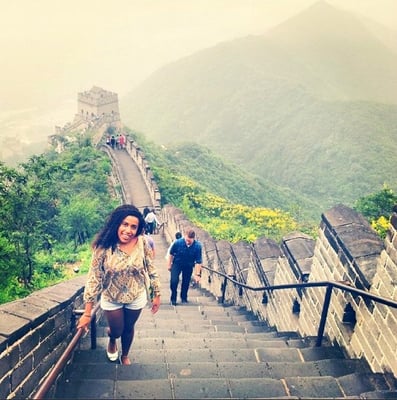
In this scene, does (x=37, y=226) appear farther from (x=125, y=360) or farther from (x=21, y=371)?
(x=21, y=371)

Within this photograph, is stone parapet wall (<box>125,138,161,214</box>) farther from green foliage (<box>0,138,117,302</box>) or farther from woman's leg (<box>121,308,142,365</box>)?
woman's leg (<box>121,308,142,365</box>)

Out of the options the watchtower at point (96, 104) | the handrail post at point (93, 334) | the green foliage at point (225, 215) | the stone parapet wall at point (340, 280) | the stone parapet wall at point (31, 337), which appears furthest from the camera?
the watchtower at point (96, 104)

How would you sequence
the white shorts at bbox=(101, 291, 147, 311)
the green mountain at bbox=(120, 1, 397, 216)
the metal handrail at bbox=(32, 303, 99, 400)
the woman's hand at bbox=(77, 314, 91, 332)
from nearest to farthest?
the metal handrail at bbox=(32, 303, 99, 400), the woman's hand at bbox=(77, 314, 91, 332), the white shorts at bbox=(101, 291, 147, 311), the green mountain at bbox=(120, 1, 397, 216)

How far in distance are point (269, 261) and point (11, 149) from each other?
79789 millimetres

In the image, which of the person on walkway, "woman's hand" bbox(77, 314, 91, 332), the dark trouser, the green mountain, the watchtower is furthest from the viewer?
the green mountain

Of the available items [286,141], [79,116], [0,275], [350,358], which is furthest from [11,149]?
[350,358]

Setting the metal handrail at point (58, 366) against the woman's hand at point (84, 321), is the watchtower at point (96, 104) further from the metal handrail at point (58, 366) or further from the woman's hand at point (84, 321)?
the woman's hand at point (84, 321)

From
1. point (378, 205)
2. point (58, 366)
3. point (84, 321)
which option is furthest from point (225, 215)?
point (58, 366)

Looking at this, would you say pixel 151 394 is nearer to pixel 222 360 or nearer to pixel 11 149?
pixel 222 360

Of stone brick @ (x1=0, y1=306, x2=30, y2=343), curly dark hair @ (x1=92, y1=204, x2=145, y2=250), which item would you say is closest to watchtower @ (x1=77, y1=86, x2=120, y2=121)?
curly dark hair @ (x1=92, y1=204, x2=145, y2=250)

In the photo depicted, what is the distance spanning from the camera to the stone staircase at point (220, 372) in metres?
3.17

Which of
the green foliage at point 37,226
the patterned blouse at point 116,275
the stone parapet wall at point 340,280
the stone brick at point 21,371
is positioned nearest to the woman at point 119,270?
the patterned blouse at point 116,275

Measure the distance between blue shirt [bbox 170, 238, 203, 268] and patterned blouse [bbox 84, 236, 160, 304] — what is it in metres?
2.53

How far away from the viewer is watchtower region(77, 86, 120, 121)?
41.8 m
